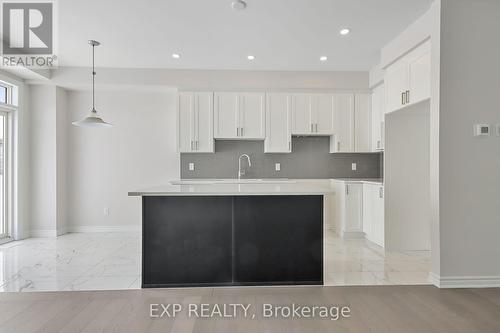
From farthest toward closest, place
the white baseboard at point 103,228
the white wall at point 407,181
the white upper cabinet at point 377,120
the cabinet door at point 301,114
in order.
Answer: the white baseboard at point 103,228
the cabinet door at point 301,114
the white upper cabinet at point 377,120
the white wall at point 407,181

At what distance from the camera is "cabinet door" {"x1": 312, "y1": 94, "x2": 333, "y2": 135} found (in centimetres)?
496

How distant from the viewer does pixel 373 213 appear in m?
4.31

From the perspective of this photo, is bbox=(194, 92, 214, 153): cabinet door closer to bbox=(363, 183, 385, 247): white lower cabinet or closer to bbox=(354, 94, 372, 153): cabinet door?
bbox=(354, 94, 372, 153): cabinet door

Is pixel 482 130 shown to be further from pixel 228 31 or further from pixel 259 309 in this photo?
pixel 228 31

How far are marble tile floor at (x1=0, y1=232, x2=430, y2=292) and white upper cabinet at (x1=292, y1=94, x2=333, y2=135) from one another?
6.08ft

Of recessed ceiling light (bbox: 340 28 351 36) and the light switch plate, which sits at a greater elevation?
recessed ceiling light (bbox: 340 28 351 36)

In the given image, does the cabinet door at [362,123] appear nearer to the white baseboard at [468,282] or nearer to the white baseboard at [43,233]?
the white baseboard at [468,282]

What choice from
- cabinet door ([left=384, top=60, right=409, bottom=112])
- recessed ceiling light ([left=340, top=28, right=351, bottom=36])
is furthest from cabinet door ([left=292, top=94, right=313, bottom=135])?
recessed ceiling light ([left=340, top=28, right=351, bottom=36])

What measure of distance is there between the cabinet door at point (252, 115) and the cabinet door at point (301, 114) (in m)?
0.53

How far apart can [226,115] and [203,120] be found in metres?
0.39

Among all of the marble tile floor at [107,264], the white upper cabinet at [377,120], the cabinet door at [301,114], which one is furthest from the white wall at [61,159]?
the white upper cabinet at [377,120]

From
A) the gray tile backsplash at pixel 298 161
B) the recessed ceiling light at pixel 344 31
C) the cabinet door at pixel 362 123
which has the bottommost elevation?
the gray tile backsplash at pixel 298 161

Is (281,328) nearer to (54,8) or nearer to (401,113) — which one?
(401,113)

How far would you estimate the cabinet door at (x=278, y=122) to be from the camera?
4.92 m
